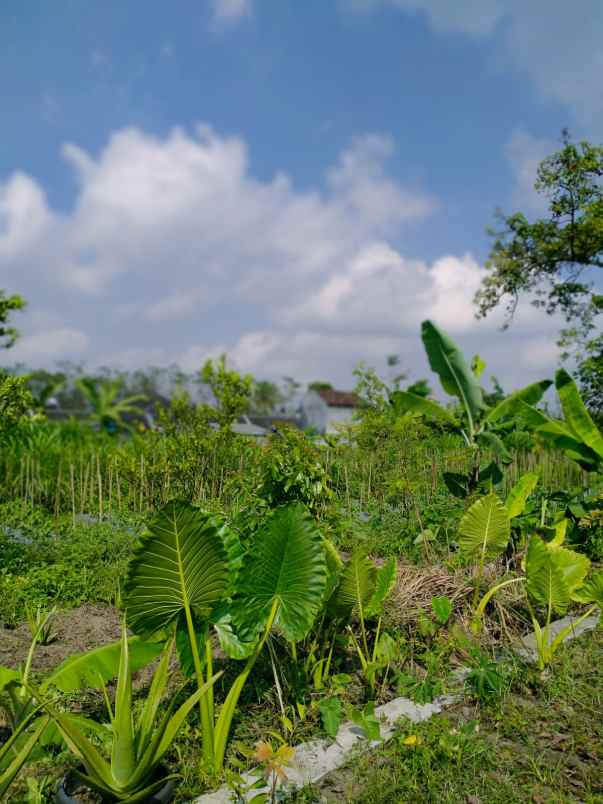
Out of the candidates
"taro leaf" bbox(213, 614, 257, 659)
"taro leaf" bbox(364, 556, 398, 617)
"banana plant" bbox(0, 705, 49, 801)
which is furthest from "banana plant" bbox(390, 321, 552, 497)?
"banana plant" bbox(0, 705, 49, 801)

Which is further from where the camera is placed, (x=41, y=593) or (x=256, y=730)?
(x=41, y=593)

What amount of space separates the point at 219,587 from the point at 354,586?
865 mm

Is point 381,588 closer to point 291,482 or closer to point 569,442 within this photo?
point 291,482

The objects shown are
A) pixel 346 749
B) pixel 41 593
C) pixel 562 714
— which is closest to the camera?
pixel 346 749

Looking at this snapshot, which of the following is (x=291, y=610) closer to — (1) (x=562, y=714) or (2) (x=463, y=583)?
(1) (x=562, y=714)

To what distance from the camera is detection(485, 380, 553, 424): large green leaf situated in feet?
28.7

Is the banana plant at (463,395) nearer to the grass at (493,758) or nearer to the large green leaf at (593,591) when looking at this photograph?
the large green leaf at (593,591)

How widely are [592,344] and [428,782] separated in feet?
45.5

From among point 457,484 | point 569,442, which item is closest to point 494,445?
point 569,442

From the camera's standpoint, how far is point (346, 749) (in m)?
2.73

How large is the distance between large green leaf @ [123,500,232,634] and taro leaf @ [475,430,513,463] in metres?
5.42

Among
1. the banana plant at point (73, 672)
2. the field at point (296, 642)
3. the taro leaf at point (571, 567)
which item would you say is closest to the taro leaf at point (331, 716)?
the field at point (296, 642)

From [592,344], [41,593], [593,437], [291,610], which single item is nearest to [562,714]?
[291,610]

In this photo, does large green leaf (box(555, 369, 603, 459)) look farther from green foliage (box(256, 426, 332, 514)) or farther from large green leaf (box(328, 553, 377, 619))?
large green leaf (box(328, 553, 377, 619))
